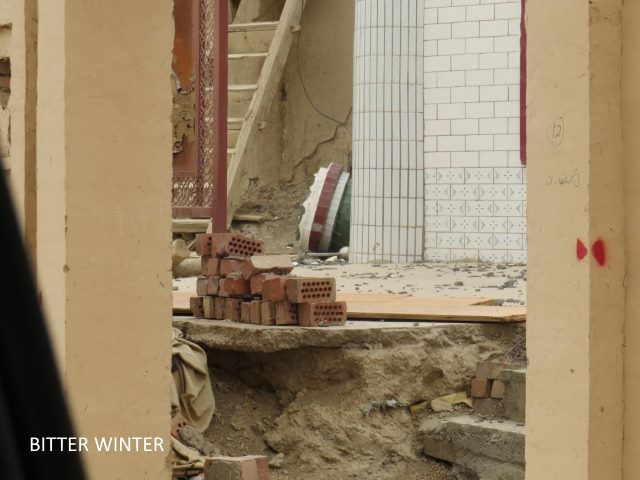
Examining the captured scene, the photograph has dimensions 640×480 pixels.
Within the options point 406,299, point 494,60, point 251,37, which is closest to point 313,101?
point 251,37

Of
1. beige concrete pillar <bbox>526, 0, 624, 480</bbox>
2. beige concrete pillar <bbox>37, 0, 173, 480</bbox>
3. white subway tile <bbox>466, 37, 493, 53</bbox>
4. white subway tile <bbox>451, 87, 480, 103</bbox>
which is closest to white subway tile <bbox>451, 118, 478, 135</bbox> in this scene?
white subway tile <bbox>451, 87, 480, 103</bbox>

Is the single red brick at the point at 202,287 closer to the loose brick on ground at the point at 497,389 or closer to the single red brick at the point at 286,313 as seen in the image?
the single red brick at the point at 286,313

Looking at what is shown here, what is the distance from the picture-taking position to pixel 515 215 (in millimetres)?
10305

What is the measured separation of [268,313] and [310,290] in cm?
30

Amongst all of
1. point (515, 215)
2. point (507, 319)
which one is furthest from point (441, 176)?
point (507, 319)

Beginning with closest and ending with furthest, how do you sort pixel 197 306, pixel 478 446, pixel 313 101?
pixel 478 446 → pixel 197 306 → pixel 313 101

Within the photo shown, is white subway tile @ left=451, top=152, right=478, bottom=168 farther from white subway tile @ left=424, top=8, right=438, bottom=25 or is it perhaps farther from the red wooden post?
the red wooden post

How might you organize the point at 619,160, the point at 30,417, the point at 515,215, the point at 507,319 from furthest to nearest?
the point at 515,215, the point at 507,319, the point at 619,160, the point at 30,417

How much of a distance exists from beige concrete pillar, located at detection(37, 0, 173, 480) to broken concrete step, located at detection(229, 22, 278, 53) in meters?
9.57

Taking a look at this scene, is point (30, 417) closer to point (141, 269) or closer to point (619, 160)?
point (619, 160)

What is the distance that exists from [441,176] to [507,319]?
13.4 ft

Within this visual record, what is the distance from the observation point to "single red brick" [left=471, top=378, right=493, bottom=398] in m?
6.50

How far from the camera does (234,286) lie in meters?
6.85

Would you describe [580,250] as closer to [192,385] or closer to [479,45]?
[192,385]
